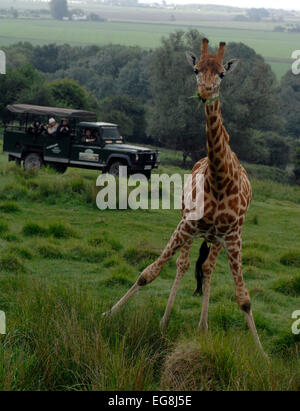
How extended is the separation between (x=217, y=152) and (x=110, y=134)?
14.5 m

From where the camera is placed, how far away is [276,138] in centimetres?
5775

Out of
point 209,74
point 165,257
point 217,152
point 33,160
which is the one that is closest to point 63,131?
point 33,160

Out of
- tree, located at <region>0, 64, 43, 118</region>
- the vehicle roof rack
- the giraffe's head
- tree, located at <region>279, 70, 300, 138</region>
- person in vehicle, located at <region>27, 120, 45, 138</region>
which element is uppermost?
the giraffe's head

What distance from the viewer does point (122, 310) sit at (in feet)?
21.8

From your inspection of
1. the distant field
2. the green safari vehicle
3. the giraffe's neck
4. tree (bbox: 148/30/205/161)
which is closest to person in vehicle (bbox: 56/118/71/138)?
the green safari vehicle

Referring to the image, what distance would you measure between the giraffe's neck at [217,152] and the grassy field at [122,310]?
1599 mm

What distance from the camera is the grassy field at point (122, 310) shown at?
204 inches

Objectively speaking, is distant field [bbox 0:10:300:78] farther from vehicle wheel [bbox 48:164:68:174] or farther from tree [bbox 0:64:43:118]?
vehicle wheel [bbox 48:164:68:174]

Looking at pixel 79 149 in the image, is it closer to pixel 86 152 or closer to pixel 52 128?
pixel 86 152

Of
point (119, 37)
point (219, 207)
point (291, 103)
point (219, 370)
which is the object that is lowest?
point (291, 103)

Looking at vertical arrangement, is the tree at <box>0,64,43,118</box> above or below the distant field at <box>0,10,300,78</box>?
below

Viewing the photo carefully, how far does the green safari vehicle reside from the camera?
64.3 feet

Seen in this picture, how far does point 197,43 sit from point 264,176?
11079mm
